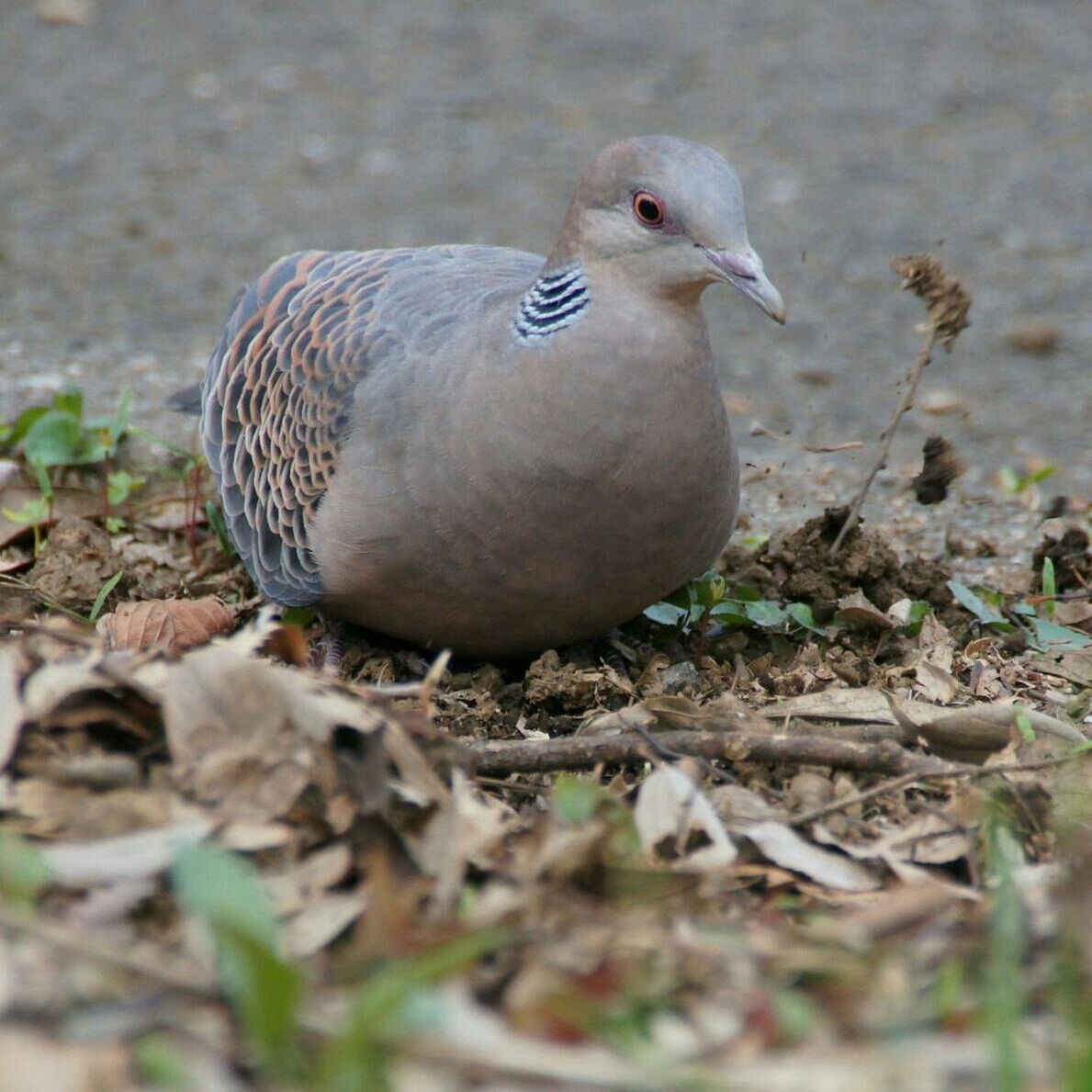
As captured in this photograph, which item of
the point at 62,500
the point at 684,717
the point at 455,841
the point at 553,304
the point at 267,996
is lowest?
the point at 62,500

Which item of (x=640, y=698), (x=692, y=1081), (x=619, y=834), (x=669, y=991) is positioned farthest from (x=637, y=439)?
(x=692, y=1081)

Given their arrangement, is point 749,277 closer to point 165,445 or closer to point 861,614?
point 861,614

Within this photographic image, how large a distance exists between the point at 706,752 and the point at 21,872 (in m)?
1.33

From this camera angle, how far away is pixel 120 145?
8.20 metres

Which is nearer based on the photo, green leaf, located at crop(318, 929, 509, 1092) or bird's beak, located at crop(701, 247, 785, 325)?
green leaf, located at crop(318, 929, 509, 1092)

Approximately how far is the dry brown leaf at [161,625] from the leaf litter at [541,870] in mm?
22

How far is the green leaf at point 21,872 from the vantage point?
218 centimetres

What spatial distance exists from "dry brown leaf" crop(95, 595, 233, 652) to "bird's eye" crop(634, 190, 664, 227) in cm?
145

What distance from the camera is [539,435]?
359 centimetres

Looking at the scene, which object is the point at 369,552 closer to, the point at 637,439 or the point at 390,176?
the point at 637,439

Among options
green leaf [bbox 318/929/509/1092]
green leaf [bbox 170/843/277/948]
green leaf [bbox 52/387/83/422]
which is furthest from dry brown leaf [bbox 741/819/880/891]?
green leaf [bbox 52/387/83/422]

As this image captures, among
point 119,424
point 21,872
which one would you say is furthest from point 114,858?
point 119,424

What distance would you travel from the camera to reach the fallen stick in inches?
119

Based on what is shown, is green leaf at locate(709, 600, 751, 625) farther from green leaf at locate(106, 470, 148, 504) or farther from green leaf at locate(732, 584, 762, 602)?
green leaf at locate(106, 470, 148, 504)
